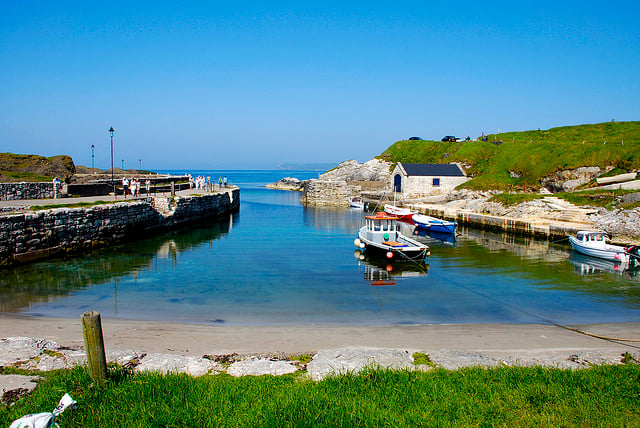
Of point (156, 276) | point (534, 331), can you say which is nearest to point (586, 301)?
point (534, 331)

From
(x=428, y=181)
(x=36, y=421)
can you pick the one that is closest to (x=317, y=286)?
(x=36, y=421)

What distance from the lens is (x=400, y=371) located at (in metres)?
7.13

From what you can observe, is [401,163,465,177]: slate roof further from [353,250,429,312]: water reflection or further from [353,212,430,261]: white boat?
[353,250,429,312]: water reflection

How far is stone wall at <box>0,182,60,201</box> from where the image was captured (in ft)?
91.0

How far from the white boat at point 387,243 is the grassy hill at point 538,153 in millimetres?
31482

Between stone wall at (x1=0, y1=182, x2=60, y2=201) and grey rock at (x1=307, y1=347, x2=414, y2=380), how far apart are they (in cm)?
2903

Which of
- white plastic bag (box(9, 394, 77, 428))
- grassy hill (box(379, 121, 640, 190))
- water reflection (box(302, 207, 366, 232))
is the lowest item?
water reflection (box(302, 207, 366, 232))

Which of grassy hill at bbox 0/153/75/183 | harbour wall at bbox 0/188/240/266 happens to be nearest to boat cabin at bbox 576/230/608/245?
harbour wall at bbox 0/188/240/266

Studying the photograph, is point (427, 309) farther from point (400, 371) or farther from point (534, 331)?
point (400, 371)

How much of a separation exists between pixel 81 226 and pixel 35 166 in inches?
870

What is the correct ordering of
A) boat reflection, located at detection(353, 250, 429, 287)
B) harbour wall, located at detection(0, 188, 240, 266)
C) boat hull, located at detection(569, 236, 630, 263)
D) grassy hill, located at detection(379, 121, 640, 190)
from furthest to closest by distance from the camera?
grassy hill, located at detection(379, 121, 640, 190) < boat hull, located at detection(569, 236, 630, 263) < harbour wall, located at detection(0, 188, 240, 266) < boat reflection, located at detection(353, 250, 429, 287)

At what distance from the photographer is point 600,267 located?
23.6 metres

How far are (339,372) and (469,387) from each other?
2.11 meters

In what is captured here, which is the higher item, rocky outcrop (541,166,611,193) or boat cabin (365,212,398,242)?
rocky outcrop (541,166,611,193)
